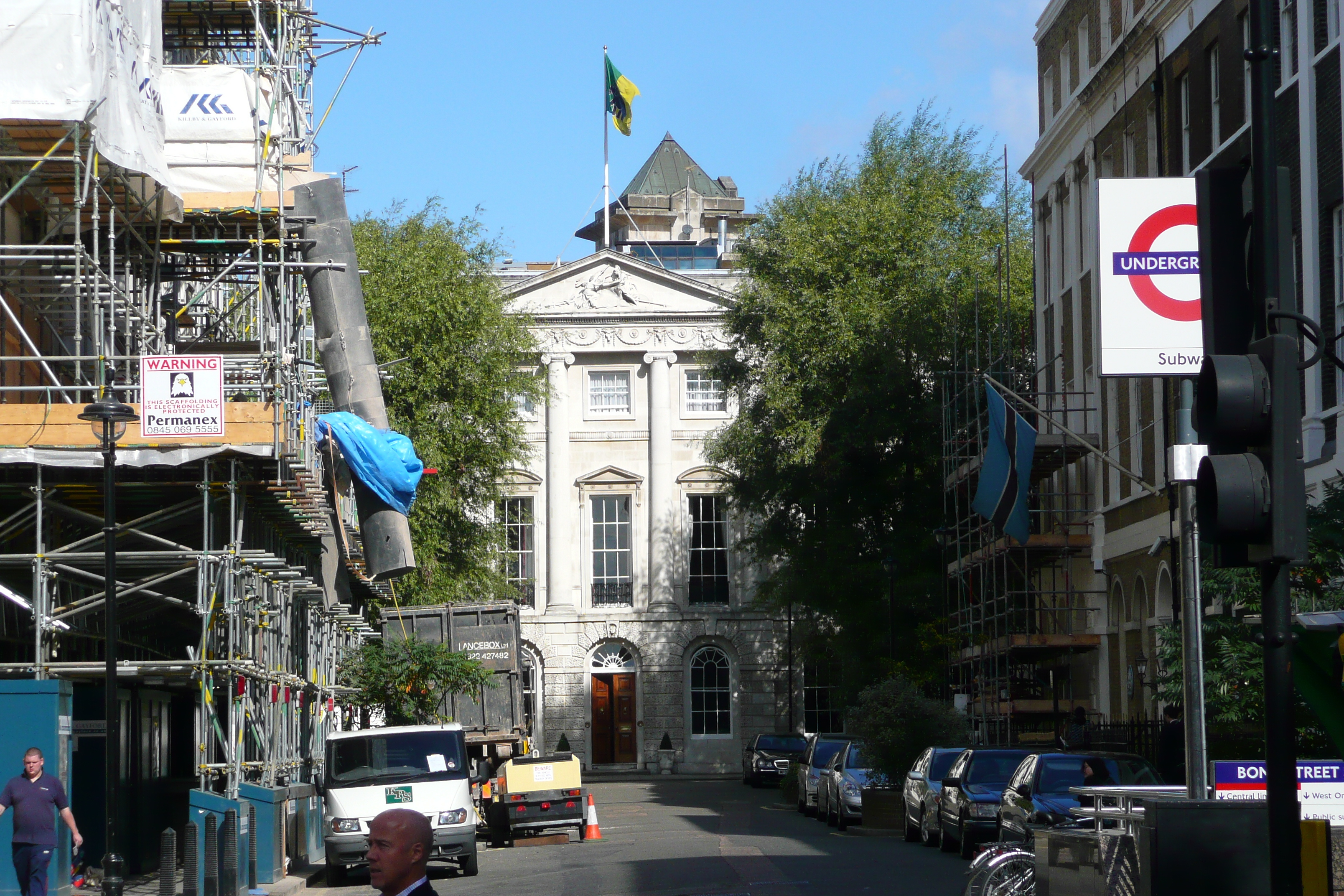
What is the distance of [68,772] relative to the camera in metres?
17.8

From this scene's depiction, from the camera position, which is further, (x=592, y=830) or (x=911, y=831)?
(x=592, y=830)

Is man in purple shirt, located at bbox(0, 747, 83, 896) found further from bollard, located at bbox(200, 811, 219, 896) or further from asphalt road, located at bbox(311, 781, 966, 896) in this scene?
asphalt road, located at bbox(311, 781, 966, 896)

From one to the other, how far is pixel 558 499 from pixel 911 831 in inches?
1492

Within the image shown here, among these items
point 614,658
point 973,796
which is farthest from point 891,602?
point 614,658

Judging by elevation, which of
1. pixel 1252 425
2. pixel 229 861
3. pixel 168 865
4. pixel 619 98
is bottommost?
pixel 229 861

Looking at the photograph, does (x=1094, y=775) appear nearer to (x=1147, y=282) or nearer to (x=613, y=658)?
(x=1147, y=282)

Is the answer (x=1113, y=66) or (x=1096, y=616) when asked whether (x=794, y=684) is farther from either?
(x=1113, y=66)

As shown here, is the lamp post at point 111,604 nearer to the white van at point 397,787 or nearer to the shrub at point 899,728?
the white van at point 397,787

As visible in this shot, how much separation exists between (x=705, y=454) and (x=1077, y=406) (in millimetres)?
13479

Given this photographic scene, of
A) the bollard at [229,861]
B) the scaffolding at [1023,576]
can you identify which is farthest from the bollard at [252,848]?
the scaffolding at [1023,576]

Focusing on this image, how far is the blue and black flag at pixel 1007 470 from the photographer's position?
30.6 meters

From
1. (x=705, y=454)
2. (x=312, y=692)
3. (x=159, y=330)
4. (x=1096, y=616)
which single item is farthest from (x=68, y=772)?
(x=705, y=454)

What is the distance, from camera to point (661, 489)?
204 feet

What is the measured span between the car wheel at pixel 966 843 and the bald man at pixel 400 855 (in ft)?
56.2
